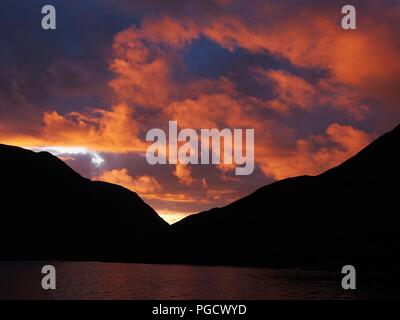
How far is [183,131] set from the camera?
5866cm

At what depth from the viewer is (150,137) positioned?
59.3 m

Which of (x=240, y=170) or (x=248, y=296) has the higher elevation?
(x=240, y=170)
